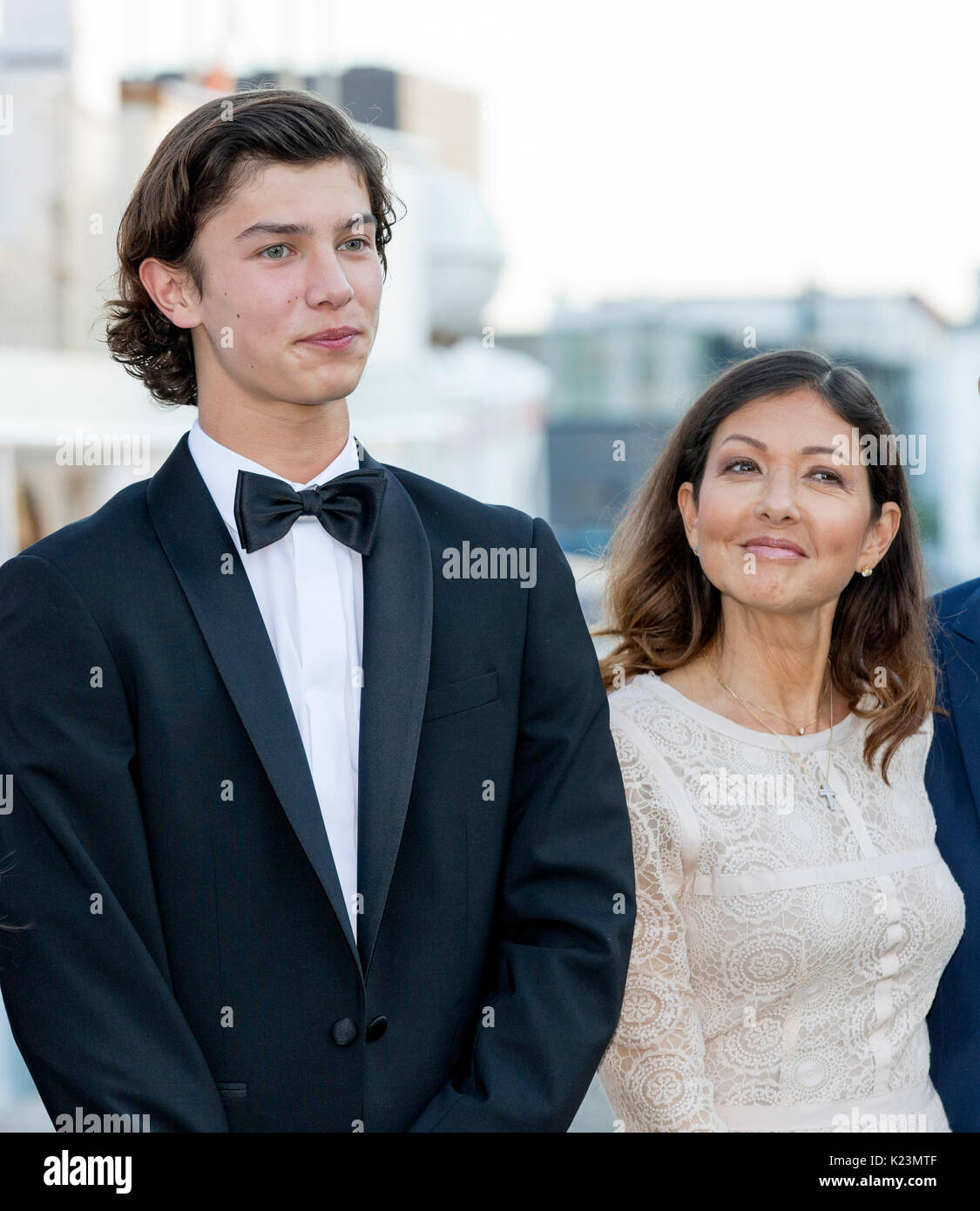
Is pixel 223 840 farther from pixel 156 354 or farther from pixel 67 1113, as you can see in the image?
pixel 156 354

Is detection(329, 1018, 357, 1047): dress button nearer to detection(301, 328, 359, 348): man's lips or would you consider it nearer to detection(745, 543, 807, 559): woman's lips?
detection(301, 328, 359, 348): man's lips

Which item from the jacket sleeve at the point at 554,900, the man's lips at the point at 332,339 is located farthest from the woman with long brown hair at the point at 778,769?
the man's lips at the point at 332,339

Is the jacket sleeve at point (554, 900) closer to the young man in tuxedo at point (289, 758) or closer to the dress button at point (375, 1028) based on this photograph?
the young man in tuxedo at point (289, 758)

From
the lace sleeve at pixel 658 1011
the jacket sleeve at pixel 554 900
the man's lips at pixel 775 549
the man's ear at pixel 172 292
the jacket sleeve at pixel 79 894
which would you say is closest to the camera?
the jacket sleeve at pixel 79 894

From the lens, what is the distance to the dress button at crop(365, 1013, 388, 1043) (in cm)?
167

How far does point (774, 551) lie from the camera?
212 centimetres

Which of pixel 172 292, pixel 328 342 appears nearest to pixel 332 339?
pixel 328 342

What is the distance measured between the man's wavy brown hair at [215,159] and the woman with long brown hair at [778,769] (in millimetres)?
733

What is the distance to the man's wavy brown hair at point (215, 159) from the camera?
1.74 metres

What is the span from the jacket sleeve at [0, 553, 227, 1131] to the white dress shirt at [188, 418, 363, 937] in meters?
0.21

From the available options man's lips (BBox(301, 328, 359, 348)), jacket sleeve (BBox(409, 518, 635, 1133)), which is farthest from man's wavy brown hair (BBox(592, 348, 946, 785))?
man's lips (BBox(301, 328, 359, 348))

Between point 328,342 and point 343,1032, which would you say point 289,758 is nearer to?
point 343,1032

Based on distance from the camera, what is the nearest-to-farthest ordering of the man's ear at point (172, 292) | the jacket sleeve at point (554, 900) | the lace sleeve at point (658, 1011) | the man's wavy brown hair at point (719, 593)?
the jacket sleeve at point (554, 900) < the man's ear at point (172, 292) < the lace sleeve at point (658, 1011) < the man's wavy brown hair at point (719, 593)

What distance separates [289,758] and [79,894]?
0.89 feet
